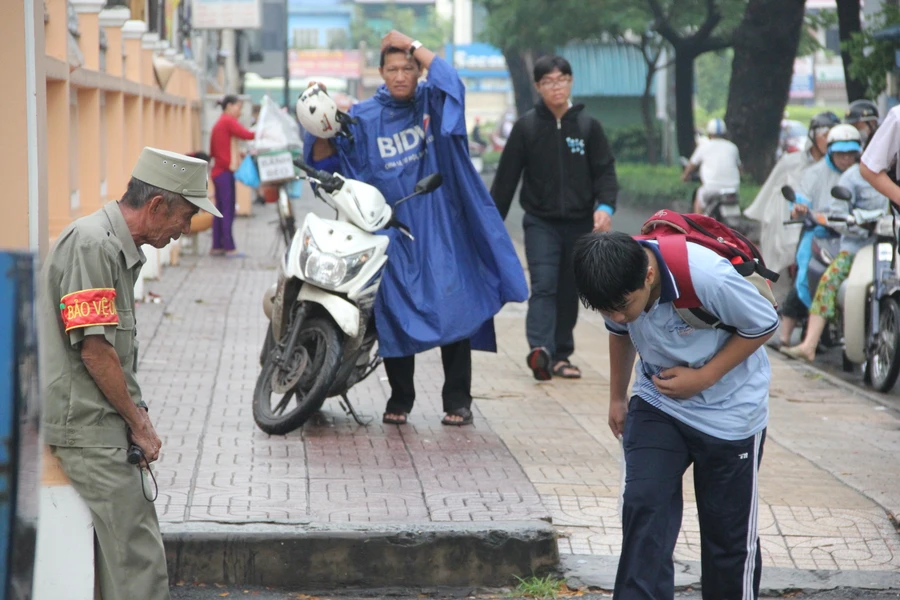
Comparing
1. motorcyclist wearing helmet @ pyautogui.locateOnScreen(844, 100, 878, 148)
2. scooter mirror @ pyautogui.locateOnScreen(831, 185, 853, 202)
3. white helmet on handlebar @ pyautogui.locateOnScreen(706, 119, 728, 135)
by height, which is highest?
motorcyclist wearing helmet @ pyautogui.locateOnScreen(844, 100, 878, 148)

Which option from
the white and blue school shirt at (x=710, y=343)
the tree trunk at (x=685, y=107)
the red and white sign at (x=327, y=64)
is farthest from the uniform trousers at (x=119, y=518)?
the red and white sign at (x=327, y=64)

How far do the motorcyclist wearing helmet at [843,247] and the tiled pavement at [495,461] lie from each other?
0.34m

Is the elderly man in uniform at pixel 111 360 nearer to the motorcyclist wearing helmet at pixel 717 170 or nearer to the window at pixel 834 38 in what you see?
the motorcyclist wearing helmet at pixel 717 170

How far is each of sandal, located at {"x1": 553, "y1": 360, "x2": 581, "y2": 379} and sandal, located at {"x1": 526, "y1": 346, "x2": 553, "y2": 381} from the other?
0.64 ft

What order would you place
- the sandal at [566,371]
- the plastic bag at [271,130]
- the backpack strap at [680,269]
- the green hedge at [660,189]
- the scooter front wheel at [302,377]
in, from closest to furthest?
the backpack strap at [680,269]
the scooter front wheel at [302,377]
the sandal at [566,371]
the plastic bag at [271,130]
the green hedge at [660,189]

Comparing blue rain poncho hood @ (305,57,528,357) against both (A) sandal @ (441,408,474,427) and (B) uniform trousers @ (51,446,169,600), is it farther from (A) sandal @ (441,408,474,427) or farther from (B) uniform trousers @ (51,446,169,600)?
(B) uniform trousers @ (51,446,169,600)

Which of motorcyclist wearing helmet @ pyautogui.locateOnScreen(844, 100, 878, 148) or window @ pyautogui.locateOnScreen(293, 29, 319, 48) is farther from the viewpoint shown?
window @ pyautogui.locateOnScreen(293, 29, 319, 48)

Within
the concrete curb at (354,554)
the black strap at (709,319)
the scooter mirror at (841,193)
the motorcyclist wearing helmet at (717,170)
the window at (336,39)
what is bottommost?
the concrete curb at (354,554)

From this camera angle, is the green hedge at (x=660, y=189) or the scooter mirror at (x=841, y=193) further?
the green hedge at (x=660, y=189)

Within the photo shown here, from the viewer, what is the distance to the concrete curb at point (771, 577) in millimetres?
4656

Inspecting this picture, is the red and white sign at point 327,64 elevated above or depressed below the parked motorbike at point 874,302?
above

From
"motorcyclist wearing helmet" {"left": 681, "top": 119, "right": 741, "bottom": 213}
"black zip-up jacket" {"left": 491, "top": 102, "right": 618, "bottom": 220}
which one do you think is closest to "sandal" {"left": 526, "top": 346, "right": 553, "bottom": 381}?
"black zip-up jacket" {"left": 491, "top": 102, "right": 618, "bottom": 220}

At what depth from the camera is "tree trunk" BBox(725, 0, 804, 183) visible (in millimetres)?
19047

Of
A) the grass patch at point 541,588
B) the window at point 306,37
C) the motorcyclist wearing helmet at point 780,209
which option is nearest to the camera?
the grass patch at point 541,588
